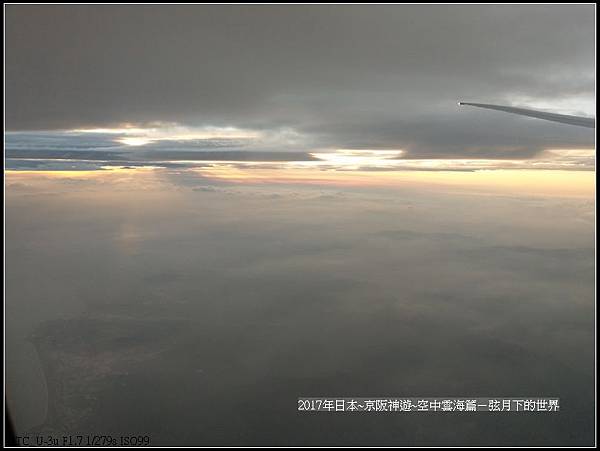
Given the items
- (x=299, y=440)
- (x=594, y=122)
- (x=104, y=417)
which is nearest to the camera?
(x=594, y=122)

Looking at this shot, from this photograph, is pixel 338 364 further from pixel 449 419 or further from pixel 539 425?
pixel 539 425

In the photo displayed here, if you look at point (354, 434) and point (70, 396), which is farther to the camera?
point (70, 396)

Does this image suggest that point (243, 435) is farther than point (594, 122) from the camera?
Yes

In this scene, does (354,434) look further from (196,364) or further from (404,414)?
(196,364)

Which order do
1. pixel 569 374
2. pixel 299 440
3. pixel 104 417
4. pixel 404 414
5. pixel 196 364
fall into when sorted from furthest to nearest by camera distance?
pixel 196 364 → pixel 569 374 → pixel 404 414 → pixel 104 417 → pixel 299 440

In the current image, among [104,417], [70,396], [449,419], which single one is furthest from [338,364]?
[70,396]

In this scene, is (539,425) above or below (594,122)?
below

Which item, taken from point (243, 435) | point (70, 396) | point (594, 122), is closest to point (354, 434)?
point (243, 435)

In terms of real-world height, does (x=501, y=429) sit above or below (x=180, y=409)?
below

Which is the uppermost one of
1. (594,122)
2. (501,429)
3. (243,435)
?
(594,122)
